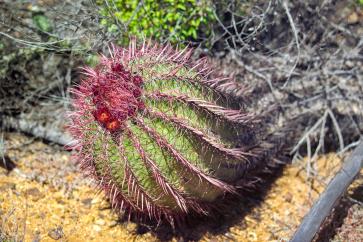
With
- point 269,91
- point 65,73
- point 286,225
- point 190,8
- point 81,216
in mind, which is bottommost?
point 81,216

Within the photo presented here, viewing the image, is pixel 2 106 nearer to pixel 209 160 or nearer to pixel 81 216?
pixel 81 216

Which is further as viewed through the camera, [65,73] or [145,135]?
[65,73]

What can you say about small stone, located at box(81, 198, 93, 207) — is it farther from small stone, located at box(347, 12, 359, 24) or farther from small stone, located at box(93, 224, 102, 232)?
small stone, located at box(347, 12, 359, 24)

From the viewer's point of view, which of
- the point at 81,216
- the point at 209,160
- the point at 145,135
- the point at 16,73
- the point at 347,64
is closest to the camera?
the point at 145,135

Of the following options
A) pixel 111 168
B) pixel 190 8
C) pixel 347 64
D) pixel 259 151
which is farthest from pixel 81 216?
pixel 347 64

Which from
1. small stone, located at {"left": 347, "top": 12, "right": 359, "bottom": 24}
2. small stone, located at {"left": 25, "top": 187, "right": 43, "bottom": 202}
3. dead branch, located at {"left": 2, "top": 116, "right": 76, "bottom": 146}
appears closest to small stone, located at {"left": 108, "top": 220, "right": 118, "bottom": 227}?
small stone, located at {"left": 25, "top": 187, "right": 43, "bottom": 202}

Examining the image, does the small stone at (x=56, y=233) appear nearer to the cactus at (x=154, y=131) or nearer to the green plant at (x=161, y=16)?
the cactus at (x=154, y=131)
